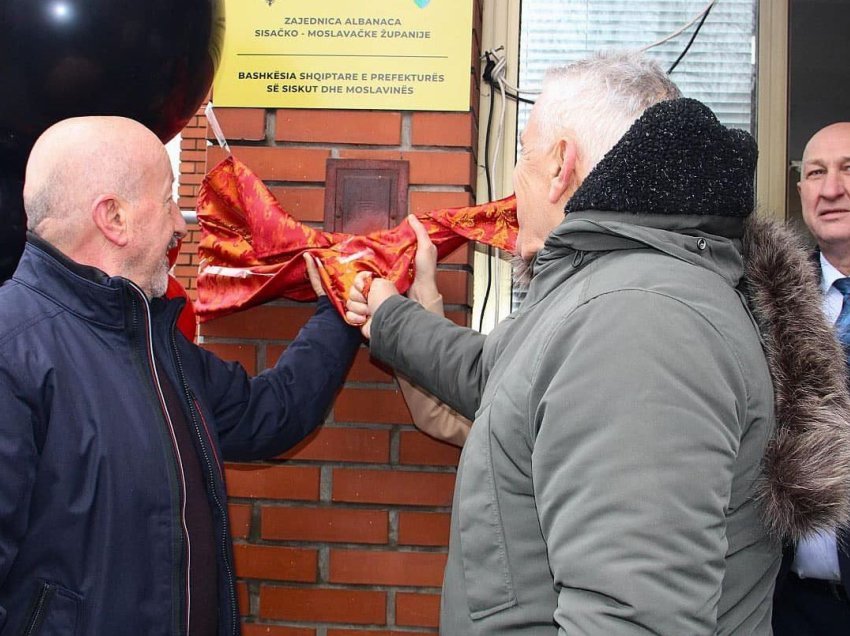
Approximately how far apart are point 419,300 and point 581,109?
2.75ft

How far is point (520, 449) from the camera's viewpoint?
3.43ft

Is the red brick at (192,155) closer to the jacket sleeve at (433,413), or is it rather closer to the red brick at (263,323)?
the red brick at (263,323)

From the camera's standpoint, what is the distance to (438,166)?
6.89 feet

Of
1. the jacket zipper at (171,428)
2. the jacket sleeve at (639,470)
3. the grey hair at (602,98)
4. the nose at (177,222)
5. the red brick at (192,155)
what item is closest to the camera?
the jacket sleeve at (639,470)

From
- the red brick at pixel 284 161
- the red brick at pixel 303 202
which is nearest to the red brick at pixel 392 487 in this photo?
the red brick at pixel 303 202

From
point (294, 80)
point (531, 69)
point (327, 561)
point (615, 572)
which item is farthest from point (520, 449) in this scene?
point (531, 69)

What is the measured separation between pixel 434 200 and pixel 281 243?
1.37 feet

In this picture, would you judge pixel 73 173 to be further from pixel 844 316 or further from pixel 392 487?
pixel 844 316

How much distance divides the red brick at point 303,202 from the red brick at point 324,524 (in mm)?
768

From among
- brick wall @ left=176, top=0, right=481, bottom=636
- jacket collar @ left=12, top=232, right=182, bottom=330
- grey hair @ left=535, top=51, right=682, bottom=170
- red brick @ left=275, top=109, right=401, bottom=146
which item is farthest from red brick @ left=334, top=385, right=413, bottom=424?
grey hair @ left=535, top=51, right=682, bottom=170

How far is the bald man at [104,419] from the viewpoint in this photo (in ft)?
4.15

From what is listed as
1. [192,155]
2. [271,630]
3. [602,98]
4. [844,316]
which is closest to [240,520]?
[271,630]

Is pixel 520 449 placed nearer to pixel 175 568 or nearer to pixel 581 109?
pixel 581 109

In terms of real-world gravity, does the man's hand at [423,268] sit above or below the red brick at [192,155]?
below
